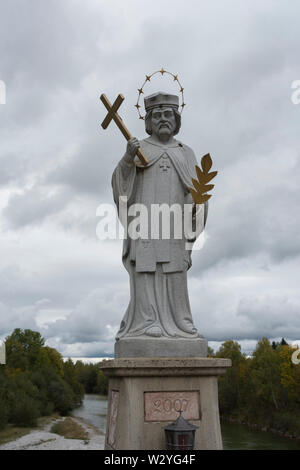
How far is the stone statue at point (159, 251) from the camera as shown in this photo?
6.57m

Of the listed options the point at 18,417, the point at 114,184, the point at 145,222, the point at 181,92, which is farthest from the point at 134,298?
the point at 18,417

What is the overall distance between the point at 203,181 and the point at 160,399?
9.94ft

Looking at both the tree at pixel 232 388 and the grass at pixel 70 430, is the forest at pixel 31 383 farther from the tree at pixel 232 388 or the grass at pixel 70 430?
the tree at pixel 232 388

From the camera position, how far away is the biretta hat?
7629 mm

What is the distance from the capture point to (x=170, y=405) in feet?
20.0

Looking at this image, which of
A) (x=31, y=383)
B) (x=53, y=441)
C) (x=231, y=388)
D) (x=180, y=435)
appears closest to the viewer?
(x=180, y=435)

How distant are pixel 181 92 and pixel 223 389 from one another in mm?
43662

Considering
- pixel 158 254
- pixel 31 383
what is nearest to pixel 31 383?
pixel 31 383

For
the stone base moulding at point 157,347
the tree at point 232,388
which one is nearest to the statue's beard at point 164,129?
the stone base moulding at point 157,347

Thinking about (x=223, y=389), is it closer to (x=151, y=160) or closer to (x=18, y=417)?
(x=18, y=417)

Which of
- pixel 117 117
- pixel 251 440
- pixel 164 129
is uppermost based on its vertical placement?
pixel 117 117

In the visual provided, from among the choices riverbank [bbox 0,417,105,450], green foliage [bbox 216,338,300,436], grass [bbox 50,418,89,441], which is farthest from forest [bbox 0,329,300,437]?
A: riverbank [bbox 0,417,105,450]

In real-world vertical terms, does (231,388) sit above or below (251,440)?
above

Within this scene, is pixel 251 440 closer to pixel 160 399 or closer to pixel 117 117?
pixel 160 399
